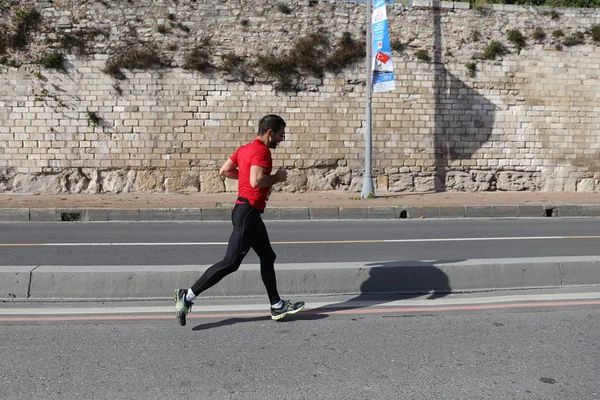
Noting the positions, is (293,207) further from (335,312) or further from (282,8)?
(335,312)

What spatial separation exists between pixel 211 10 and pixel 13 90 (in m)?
6.12

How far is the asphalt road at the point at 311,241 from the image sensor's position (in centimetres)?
793

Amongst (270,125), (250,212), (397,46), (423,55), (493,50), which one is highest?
(397,46)

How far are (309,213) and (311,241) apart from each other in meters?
4.08

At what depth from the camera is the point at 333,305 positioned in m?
5.40

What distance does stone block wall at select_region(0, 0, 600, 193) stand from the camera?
17062 mm

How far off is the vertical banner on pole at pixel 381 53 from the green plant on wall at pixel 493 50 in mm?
4155

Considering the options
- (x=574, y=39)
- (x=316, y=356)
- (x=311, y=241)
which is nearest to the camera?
(x=316, y=356)

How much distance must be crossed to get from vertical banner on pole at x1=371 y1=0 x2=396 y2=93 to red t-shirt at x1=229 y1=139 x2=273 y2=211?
11.6 metres

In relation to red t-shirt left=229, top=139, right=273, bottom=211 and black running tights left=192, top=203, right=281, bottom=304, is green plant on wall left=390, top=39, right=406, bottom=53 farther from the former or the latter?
black running tights left=192, top=203, right=281, bottom=304

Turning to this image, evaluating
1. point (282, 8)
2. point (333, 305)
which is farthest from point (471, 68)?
point (333, 305)

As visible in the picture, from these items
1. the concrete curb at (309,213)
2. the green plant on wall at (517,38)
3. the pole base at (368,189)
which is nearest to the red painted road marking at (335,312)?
the concrete curb at (309,213)

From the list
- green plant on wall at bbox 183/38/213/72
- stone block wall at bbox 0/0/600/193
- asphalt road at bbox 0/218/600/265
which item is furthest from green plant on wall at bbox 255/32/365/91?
asphalt road at bbox 0/218/600/265

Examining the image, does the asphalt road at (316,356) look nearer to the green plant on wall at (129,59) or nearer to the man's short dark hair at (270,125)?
the man's short dark hair at (270,125)
